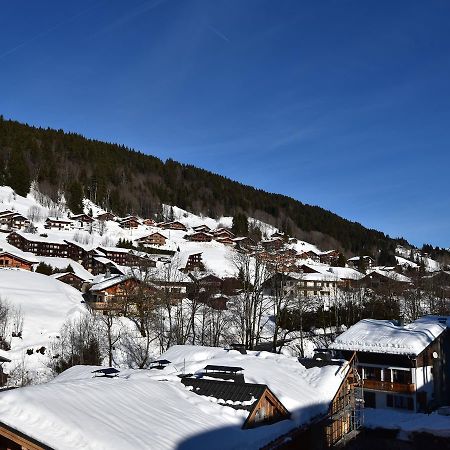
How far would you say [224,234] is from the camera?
397 ft

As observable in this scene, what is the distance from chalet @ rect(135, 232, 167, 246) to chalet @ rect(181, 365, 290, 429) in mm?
85656

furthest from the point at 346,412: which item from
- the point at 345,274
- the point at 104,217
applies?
the point at 104,217

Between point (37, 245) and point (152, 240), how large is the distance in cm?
2604

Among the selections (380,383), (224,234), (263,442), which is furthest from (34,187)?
(263,442)

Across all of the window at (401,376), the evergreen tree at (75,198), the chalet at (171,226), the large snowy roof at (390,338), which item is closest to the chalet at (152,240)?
the chalet at (171,226)

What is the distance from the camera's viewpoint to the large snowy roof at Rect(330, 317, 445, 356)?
2981 cm

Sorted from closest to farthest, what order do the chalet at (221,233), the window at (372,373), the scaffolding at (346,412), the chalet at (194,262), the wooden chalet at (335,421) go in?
the wooden chalet at (335,421) < the scaffolding at (346,412) < the window at (372,373) < the chalet at (194,262) < the chalet at (221,233)

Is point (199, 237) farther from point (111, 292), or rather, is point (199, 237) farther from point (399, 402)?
point (399, 402)

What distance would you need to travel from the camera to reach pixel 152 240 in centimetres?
10388

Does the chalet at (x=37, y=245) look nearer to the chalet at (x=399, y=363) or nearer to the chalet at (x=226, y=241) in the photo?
the chalet at (x=226, y=241)

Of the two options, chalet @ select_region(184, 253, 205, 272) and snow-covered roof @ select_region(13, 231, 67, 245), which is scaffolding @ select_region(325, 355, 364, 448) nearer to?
chalet @ select_region(184, 253, 205, 272)

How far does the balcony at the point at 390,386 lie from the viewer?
2951 centimetres

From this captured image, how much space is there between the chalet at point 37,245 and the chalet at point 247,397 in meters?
72.3

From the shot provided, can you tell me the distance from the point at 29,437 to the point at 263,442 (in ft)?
23.0
